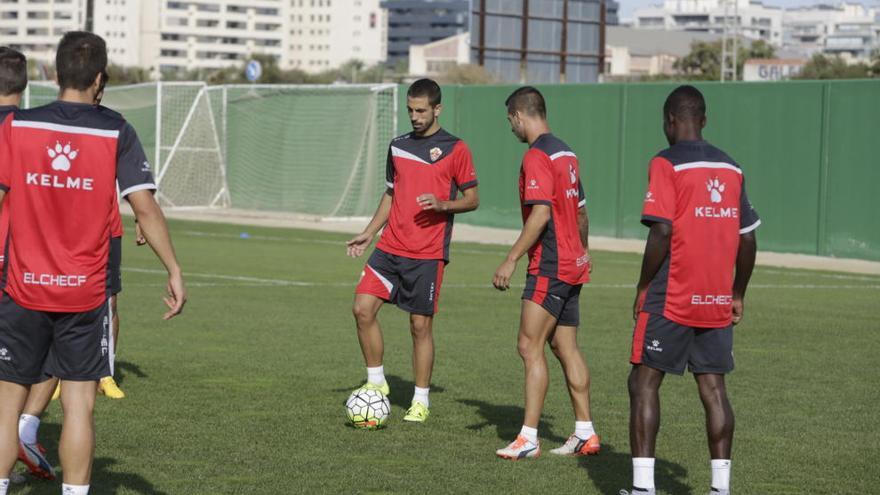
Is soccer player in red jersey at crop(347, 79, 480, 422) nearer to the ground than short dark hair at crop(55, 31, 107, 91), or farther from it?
nearer to the ground

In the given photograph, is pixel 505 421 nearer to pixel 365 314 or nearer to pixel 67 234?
pixel 365 314

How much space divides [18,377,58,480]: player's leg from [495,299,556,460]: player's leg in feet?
8.68

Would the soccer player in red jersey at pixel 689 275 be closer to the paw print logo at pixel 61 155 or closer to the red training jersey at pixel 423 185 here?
the paw print logo at pixel 61 155

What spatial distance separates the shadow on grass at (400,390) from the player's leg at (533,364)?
1.95 m

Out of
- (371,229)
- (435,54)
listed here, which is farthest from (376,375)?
(435,54)

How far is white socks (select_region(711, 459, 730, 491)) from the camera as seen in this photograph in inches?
290

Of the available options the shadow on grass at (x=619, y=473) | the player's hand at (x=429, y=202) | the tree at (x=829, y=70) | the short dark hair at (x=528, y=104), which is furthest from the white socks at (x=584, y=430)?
the tree at (x=829, y=70)

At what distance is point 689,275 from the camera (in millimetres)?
7316

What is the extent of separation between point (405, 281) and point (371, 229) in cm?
46

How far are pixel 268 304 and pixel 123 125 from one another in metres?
10.8

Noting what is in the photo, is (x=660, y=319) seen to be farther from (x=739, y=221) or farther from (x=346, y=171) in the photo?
(x=346, y=171)

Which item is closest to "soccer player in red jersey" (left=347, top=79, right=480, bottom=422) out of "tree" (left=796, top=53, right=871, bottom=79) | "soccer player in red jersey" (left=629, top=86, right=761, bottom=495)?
"soccer player in red jersey" (left=629, top=86, right=761, bottom=495)

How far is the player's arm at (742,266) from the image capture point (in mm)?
7461

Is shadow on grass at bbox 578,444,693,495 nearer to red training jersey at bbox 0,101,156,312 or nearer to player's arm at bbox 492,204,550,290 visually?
player's arm at bbox 492,204,550,290
